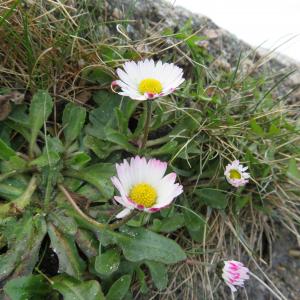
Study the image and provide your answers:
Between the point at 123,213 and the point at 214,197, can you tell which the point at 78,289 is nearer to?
the point at 123,213

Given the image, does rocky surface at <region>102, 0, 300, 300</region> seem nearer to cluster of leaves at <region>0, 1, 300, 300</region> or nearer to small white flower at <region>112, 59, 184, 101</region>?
cluster of leaves at <region>0, 1, 300, 300</region>

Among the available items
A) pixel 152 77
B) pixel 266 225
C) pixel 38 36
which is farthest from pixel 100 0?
pixel 266 225

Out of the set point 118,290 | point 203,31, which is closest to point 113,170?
point 118,290

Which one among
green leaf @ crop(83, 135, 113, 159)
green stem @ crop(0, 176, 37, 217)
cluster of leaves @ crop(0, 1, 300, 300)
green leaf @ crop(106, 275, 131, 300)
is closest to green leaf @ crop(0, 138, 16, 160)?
cluster of leaves @ crop(0, 1, 300, 300)

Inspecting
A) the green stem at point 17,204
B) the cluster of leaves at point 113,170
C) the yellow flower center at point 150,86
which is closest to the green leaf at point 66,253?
the cluster of leaves at point 113,170

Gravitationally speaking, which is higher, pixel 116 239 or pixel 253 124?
pixel 253 124

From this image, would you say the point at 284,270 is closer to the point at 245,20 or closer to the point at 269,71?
the point at 269,71

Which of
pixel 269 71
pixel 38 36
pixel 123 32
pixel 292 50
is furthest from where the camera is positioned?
pixel 292 50
